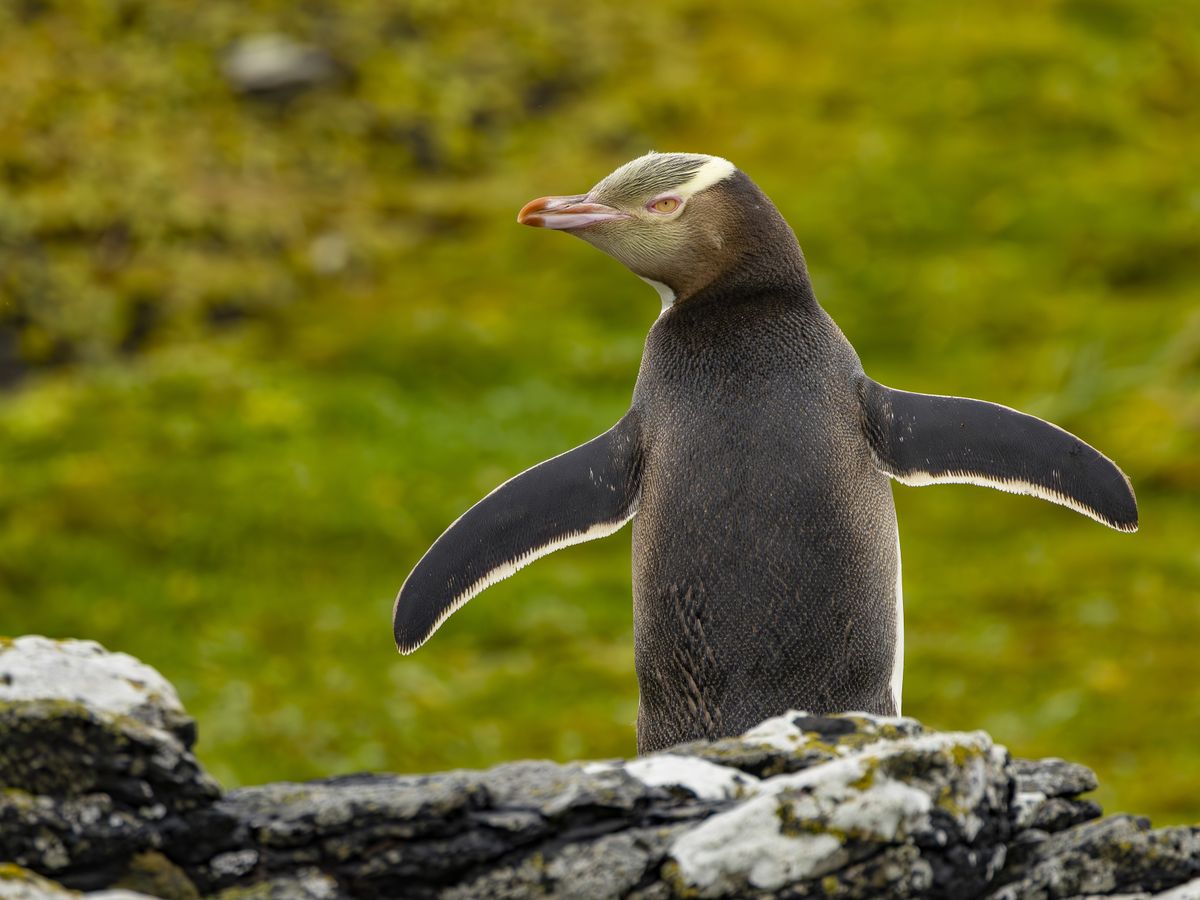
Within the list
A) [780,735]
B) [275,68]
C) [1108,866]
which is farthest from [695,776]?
[275,68]

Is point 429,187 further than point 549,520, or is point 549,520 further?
point 429,187

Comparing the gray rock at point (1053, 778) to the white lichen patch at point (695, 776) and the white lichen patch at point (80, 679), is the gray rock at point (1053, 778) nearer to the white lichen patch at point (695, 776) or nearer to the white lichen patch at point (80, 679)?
the white lichen patch at point (695, 776)

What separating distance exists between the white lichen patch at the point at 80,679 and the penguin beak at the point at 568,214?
4.36 feet

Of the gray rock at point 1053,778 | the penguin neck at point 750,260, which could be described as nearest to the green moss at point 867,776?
the gray rock at point 1053,778

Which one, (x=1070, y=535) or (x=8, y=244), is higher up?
(x=8, y=244)

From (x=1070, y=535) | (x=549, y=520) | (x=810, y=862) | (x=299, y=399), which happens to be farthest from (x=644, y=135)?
(x=810, y=862)

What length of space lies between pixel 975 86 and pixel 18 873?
12.7 meters

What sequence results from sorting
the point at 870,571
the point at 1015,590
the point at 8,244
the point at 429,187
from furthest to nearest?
the point at 429,187, the point at 8,244, the point at 1015,590, the point at 870,571

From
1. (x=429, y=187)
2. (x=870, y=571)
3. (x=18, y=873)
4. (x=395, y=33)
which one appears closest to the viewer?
(x=18, y=873)

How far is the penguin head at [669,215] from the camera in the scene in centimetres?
344

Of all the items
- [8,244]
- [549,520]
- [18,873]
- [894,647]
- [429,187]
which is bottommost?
[18,873]

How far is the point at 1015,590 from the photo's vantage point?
26.7ft

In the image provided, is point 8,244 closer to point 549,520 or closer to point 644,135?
point 644,135

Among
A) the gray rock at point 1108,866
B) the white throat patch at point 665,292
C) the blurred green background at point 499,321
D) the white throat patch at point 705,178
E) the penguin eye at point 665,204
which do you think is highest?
the blurred green background at point 499,321
